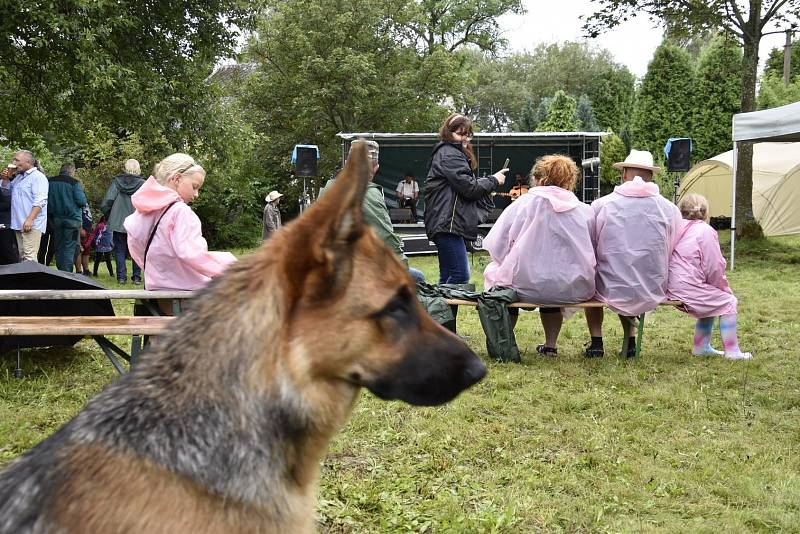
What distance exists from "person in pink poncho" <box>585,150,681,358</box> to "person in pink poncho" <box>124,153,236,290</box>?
3.83 meters

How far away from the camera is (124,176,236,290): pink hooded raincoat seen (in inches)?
196

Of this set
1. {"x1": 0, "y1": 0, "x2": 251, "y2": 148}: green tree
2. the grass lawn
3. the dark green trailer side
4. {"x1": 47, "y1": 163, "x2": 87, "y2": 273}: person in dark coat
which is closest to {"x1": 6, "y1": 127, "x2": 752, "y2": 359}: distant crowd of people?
the grass lawn

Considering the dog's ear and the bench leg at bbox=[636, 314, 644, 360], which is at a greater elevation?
the dog's ear

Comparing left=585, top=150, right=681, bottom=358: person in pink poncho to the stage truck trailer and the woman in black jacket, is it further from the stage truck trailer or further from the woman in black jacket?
the stage truck trailer

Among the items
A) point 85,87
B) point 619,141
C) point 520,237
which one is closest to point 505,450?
point 520,237

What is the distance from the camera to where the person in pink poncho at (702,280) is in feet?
22.0

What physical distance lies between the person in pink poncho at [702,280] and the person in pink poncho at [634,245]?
13cm

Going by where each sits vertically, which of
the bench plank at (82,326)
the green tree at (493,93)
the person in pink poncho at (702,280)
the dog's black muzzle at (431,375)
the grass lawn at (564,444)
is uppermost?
the green tree at (493,93)

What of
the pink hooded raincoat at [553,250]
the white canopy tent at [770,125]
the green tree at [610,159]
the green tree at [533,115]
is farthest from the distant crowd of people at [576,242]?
the green tree at [533,115]

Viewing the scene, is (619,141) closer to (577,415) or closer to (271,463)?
(577,415)

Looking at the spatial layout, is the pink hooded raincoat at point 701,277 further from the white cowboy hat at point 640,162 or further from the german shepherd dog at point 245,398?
the german shepherd dog at point 245,398

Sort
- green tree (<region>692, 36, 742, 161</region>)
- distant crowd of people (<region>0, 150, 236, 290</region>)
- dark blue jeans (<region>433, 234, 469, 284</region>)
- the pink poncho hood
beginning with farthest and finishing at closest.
A: 1. green tree (<region>692, 36, 742, 161</region>)
2. dark blue jeans (<region>433, 234, 469, 284</region>)
3. the pink poncho hood
4. distant crowd of people (<region>0, 150, 236, 290</region>)

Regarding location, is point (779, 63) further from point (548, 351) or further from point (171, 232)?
point (171, 232)

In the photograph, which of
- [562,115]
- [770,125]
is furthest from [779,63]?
[770,125]
